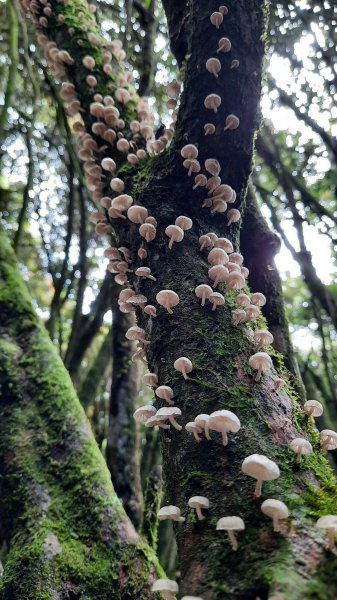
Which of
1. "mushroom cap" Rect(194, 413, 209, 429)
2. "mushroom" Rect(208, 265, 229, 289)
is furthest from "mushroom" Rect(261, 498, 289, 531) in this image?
"mushroom" Rect(208, 265, 229, 289)

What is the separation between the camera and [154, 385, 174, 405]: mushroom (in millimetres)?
1997

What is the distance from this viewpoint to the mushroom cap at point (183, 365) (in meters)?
2.00

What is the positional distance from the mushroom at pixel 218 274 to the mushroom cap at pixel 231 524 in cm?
108

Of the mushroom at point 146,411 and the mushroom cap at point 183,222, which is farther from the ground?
the mushroom cap at point 183,222

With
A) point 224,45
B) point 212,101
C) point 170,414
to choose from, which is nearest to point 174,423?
point 170,414

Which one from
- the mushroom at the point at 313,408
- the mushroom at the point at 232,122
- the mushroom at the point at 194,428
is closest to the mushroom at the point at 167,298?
the mushroom at the point at 194,428

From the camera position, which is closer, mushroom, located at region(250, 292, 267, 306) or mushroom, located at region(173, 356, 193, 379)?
mushroom, located at region(173, 356, 193, 379)

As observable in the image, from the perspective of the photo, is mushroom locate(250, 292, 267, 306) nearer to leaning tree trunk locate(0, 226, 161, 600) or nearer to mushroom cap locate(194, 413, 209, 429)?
mushroom cap locate(194, 413, 209, 429)

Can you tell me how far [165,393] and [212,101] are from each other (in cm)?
150

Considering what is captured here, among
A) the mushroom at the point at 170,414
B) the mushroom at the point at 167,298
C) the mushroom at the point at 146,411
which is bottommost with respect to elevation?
the mushroom at the point at 170,414

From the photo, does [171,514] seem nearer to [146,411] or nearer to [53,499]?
[146,411]

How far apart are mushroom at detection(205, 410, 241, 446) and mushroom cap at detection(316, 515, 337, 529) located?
0.41 meters

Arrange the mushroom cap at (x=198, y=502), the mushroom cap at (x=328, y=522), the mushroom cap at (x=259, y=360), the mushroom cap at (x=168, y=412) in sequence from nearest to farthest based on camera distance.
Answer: the mushroom cap at (x=328, y=522), the mushroom cap at (x=198, y=502), the mushroom cap at (x=168, y=412), the mushroom cap at (x=259, y=360)

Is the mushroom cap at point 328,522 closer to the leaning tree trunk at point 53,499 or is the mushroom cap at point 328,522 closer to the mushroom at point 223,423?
the mushroom at point 223,423
